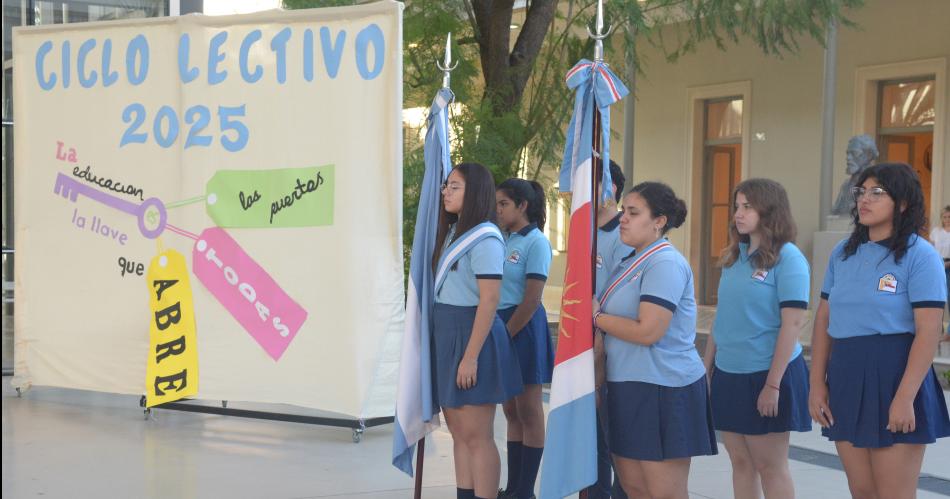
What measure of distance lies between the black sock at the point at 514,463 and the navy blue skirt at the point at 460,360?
778mm

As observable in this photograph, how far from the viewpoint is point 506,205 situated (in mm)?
5199

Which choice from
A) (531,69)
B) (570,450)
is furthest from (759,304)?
(531,69)

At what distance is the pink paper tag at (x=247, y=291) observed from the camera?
6723 mm

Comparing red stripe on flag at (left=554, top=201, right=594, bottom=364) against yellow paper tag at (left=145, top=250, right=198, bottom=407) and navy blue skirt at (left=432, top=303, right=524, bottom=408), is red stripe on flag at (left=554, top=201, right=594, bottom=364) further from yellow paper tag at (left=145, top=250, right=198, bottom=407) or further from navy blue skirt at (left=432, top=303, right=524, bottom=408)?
yellow paper tag at (left=145, top=250, right=198, bottom=407)

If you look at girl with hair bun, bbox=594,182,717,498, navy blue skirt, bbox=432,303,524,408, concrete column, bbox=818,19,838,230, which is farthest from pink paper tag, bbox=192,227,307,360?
concrete column, bbox=818,19,838,230

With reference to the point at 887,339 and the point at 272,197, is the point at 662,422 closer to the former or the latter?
the point at 887,339

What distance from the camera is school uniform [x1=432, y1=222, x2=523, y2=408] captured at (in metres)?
4.49

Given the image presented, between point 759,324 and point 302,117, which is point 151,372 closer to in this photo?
point 302,117

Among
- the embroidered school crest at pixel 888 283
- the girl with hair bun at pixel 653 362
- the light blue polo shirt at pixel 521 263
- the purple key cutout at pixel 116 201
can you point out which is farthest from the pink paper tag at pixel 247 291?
the embroidered school crest at pixel 888 283

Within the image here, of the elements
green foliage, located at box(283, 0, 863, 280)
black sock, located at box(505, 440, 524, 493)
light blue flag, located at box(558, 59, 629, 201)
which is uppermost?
green foliage, located at box(283, 0, 863, 280)

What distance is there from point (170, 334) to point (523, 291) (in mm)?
2972

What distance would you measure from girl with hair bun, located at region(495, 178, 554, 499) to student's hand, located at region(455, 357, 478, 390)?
1.92ft

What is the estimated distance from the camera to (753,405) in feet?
13.7

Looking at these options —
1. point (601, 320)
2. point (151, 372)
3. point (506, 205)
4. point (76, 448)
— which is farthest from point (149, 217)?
point (601, 320)
